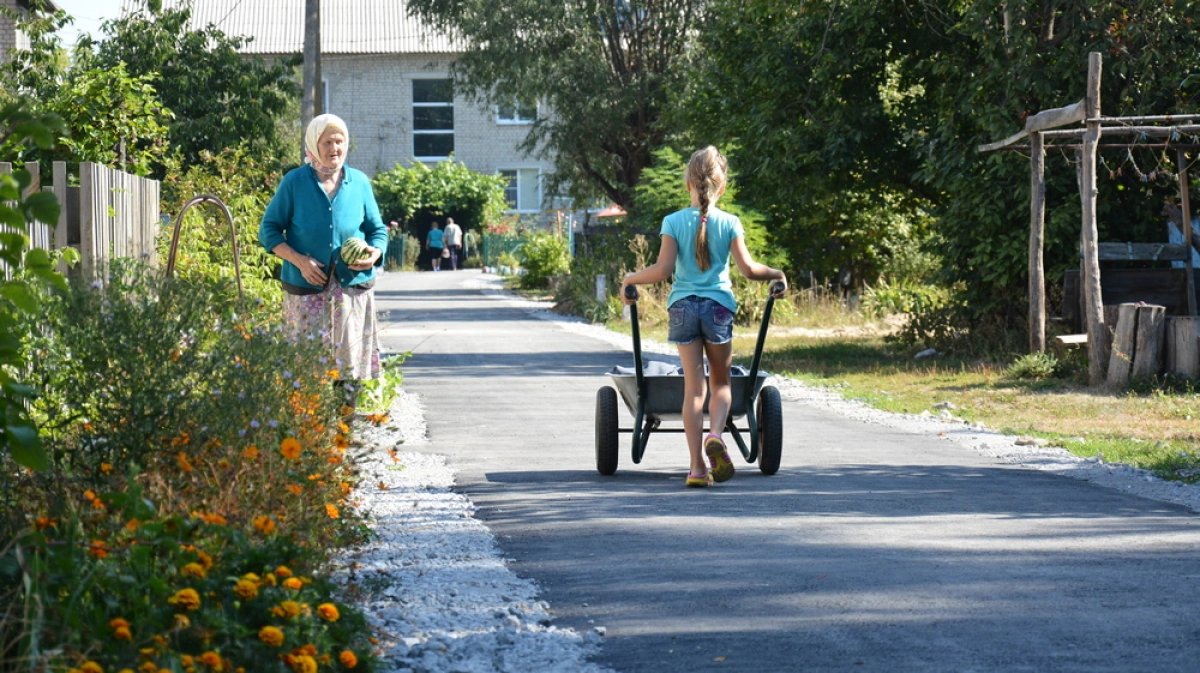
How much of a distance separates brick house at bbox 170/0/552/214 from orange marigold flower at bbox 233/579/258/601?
54625 millimetres

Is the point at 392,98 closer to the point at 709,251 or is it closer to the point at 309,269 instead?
the point at 309,269

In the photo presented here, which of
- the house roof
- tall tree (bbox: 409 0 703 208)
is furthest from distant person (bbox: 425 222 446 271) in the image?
tall tree (bbox: 409 0 703 208)

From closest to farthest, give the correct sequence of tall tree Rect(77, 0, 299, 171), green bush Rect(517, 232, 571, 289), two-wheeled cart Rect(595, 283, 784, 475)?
two-wheeled cart Rect(595, 283, 784, 475) < tall tree Rect(77, 0, 299, 171) < green bush Rect(517, 232, 571, 289)

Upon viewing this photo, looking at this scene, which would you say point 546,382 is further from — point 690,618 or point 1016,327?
point 690,618

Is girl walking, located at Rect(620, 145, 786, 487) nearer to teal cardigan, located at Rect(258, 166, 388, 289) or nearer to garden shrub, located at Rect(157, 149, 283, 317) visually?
teal cardigan, located at Rect(258, 166, 388, 289)

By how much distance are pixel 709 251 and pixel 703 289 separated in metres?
0.20

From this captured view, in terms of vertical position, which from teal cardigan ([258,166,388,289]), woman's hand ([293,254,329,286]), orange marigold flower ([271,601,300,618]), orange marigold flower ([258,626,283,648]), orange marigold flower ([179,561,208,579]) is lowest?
orange marigold flower ([258,626,283,648])

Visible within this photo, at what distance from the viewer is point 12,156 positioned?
11656 mm

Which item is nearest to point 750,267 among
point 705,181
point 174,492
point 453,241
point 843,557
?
point 705,181

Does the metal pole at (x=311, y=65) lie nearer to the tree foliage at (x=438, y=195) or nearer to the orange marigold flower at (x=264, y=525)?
the orange marigold flower at (x=264, y=525)

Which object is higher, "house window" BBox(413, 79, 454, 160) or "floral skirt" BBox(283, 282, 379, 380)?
"house window" BBox(413, 79, 454, 160)

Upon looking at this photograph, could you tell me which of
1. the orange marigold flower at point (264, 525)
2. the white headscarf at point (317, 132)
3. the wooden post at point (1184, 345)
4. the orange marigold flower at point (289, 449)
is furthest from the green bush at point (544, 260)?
the orange marigold flower at point (264, 525)

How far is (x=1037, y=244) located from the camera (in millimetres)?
15531

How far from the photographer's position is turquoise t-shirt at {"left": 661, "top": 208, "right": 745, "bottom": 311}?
7809 millimetres
